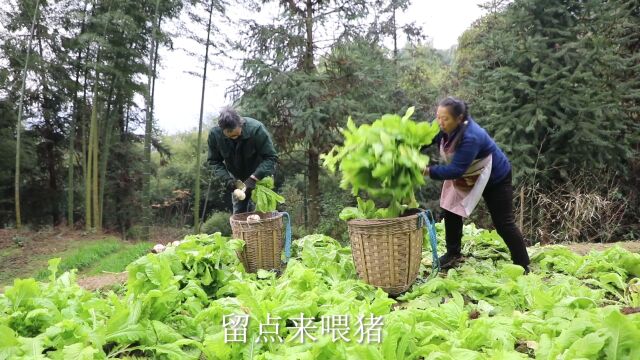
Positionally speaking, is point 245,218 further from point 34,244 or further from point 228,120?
point 34,244

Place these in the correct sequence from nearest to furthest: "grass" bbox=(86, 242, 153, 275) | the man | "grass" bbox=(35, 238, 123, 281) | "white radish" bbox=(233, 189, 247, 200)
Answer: "white radish" bbox=(233, 189, 247, 200), the man, "grass" bbox=(86, 242, 153, 275), "grass" bbox=(35, 238, 123, 281)

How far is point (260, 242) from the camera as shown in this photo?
3646mm

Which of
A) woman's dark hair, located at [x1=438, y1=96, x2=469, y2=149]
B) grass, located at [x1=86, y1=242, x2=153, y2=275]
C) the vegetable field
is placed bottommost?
grass, located at [x1=86, y1=242, x2=153, y2=275]

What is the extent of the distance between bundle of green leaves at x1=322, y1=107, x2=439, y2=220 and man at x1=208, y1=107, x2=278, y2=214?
47.4 inches

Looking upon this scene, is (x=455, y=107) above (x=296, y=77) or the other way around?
the other way around

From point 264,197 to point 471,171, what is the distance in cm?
173

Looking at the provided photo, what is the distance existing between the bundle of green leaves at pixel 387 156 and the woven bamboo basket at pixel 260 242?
3.10ft

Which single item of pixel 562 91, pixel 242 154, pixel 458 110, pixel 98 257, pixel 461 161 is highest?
pixel 562 91

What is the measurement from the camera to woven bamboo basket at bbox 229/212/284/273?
3.62m

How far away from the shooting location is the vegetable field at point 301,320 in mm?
1698

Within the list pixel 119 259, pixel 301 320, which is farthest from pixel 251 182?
pixel 119 259

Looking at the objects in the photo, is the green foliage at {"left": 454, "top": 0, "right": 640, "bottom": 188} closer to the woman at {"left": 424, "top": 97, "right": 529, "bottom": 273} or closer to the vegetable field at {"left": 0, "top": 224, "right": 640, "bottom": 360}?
the woman at {"left": 424, "top": 97, "right": 529, "bottom": 273}

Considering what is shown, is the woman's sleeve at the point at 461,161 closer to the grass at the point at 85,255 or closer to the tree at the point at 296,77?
the tree at the point at 296,77

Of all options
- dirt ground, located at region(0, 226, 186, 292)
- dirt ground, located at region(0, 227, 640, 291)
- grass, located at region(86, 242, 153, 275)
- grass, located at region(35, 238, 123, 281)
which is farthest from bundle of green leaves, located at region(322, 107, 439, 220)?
dirt ground, located at region(0, 227, 640, 291)
